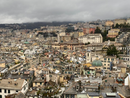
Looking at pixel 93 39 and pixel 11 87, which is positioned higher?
pixel 93 39

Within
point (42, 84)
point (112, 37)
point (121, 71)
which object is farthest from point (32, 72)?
point (112, 37)

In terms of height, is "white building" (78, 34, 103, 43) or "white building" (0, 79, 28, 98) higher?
"white building" (78, 34, 103, 43)

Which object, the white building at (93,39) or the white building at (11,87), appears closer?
the white building at (11,87)

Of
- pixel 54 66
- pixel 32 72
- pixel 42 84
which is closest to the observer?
pixel 42 84

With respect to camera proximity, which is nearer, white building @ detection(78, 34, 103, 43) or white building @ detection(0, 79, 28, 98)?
white building @ detection(0, 79, 28, 98)

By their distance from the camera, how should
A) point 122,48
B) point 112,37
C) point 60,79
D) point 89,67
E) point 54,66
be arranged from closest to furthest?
point 60,79, point 89,67, point 54,66, point 122,48, point 112,37

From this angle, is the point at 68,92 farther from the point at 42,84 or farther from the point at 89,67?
the point at 89,67

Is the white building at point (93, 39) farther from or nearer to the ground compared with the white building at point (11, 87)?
farther from the ground

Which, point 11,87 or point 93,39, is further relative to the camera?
point 93,39
